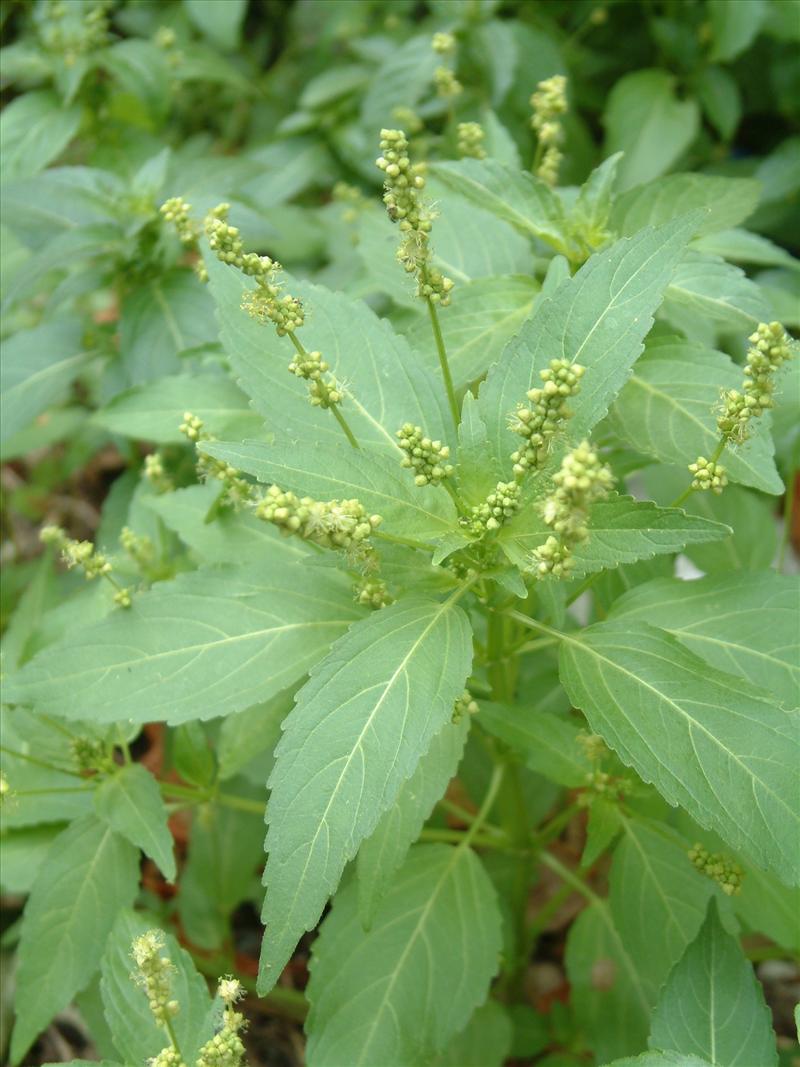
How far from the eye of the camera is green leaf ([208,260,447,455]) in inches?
70.8

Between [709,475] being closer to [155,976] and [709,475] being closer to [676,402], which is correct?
[676,402]

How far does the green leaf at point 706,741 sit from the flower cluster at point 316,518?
46 cm

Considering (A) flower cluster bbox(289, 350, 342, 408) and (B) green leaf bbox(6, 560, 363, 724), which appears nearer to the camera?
(A) flower cluster bbox(289, 350, 342, 408)

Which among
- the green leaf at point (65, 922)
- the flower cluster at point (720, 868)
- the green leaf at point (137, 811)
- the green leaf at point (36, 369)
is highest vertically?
the green leaf at point (36, 369)

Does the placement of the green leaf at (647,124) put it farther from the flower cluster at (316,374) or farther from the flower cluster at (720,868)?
the flower cluster at (720,868)

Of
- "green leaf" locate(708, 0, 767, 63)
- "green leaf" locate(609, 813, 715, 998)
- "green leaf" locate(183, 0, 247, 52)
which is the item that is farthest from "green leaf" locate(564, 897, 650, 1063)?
"green leaf" locate(183, 0, 247, 52)

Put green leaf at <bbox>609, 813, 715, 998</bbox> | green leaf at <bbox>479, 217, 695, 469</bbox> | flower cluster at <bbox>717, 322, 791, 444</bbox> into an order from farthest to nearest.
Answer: green leaf at <bbox>609, 813, 715, 998</bbox>
green leaf at <bbox>479, 217, 695, 469</bbox>
flower cluster at <bbox>717, 322, 791, 444</bbox>

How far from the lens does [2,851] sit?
2.17m

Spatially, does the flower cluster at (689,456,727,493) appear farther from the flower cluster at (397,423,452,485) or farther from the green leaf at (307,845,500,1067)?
the green leaf at (307,845,500,1067)

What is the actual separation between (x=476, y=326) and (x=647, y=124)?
187 cm

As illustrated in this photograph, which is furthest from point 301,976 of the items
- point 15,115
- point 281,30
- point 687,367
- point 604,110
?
point 281,30

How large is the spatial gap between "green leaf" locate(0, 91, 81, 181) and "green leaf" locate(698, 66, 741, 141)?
2118 millimetres

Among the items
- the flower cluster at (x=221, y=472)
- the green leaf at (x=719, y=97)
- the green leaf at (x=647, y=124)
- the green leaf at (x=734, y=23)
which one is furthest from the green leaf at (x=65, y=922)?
the green leaf at (x=719, y=97)

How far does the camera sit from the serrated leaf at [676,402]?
188cm
